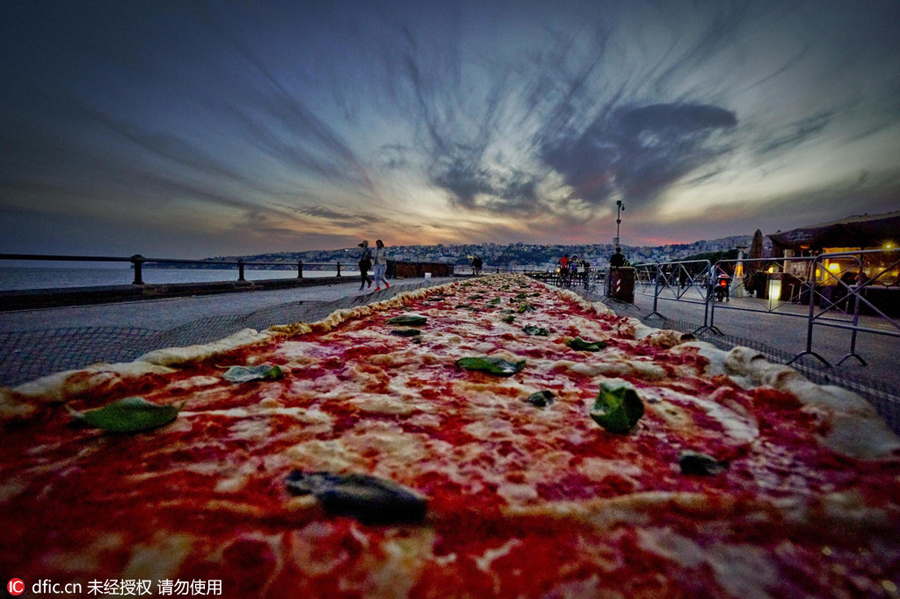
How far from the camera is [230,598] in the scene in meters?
0.69

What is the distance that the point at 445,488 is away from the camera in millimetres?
1021

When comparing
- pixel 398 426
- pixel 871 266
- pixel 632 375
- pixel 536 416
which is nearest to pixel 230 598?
pixel 398 426

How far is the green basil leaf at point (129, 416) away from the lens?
1.31 meters

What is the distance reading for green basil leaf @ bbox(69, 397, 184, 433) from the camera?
131cm

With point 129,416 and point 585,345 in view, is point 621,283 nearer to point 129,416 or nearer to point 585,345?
point 585,345

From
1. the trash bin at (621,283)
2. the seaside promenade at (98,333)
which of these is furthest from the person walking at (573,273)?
the seaside promenade at (98,333)

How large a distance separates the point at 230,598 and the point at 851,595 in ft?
4.22

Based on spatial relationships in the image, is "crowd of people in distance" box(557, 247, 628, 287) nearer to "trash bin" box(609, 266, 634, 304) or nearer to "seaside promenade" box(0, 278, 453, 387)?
"trash bin" box(609, 266, 634, 304)

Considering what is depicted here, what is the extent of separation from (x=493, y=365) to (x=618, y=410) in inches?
34.4

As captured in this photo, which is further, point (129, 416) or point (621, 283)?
point (621, 283)

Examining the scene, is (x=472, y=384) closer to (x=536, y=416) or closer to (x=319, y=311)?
(x=536, y=416)

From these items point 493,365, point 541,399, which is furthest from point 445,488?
point 493,365

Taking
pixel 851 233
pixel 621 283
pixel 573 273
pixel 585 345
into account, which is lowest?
pixel 585 345

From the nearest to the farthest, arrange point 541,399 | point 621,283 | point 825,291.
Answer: point 541,399, point 825,291, point 621,283
